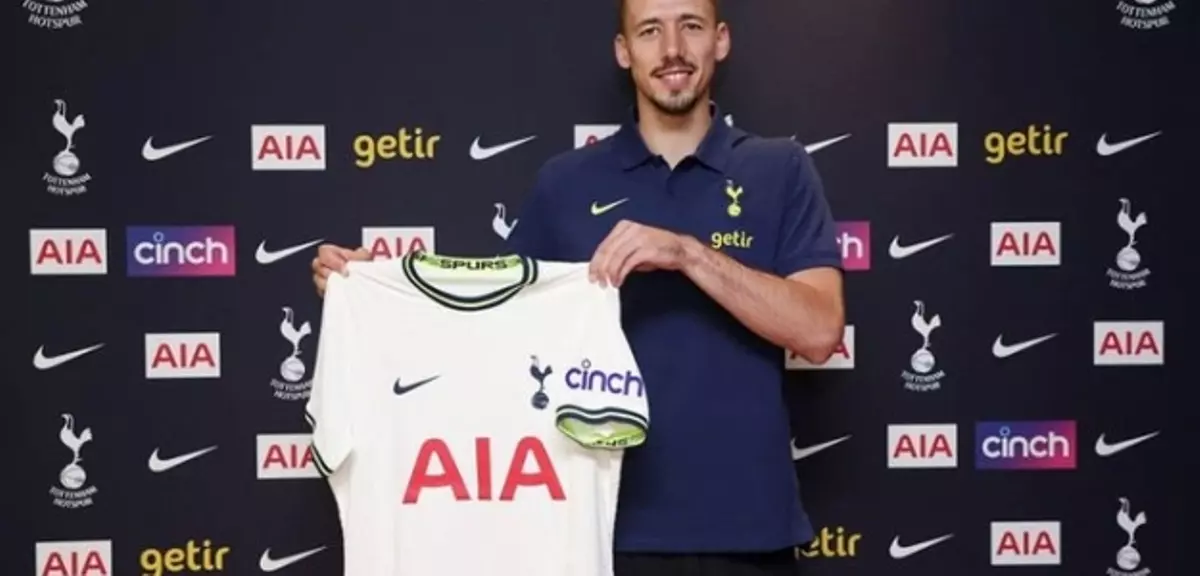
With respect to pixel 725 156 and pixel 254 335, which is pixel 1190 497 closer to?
pixel 725 156

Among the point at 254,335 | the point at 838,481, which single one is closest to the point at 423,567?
the point at 254,335

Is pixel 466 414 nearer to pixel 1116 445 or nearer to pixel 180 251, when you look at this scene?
pixel 180 251

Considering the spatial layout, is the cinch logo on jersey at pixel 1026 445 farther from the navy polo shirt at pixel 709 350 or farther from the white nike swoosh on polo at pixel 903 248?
the navy polo shirt at pixel 709 350

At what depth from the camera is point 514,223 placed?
2240 millimetres

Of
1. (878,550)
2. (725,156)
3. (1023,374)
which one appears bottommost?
(878,550)

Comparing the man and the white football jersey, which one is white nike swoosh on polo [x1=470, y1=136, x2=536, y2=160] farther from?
the white football jersey

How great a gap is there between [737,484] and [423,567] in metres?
0.50

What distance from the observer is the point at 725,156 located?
1.88 meters

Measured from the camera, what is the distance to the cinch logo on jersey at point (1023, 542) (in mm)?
2396

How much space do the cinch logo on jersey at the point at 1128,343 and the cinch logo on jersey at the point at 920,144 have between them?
48 cm

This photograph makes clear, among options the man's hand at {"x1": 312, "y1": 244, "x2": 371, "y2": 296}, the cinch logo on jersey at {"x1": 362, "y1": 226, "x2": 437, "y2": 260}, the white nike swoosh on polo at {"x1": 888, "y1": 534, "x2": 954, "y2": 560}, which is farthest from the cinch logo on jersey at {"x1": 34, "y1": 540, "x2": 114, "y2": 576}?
the white nike swoosh on polo at {"x1": 888, "y1": 534, "x2": 954, "y2": 560}

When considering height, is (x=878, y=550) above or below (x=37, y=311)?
below

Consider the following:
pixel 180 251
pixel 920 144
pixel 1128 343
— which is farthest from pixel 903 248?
pixel 180 251

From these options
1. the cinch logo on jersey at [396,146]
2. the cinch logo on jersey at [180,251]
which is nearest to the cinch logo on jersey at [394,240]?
the cinch logo on jersey at [396,146]
